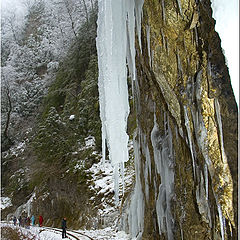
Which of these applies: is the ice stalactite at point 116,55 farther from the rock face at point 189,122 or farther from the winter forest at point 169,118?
the rock face at point 189,122

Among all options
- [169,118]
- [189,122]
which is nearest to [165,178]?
[169,118]

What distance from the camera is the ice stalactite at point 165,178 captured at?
15.7ft

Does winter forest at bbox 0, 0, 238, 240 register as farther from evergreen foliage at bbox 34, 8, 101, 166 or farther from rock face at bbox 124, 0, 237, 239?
evergreen foliage at bbox 34, 8, 101, 166

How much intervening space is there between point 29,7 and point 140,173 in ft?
101

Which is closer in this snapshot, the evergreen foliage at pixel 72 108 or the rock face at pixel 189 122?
the rock face at pixel 189 122

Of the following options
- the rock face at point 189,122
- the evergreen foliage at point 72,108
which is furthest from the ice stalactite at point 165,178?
the evergreen foliage at point 72,108

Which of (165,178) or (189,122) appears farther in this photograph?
(165,178)

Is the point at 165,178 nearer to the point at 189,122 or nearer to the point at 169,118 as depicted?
the point at 169,118

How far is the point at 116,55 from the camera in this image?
165 inches

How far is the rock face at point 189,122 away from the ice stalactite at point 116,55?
1.30ft

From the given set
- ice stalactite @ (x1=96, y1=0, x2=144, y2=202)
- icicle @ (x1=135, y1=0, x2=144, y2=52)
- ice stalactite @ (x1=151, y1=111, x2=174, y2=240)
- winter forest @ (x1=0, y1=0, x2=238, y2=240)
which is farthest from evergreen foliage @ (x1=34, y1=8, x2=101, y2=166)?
icicle @ (x1=135, y1=0, x2=144, y2=52)

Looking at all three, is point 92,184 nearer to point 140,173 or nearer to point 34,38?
point 140,173

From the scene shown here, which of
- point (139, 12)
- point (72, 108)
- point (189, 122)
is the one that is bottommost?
point (189, 122)

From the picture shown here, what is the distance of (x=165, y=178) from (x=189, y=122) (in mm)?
1276
